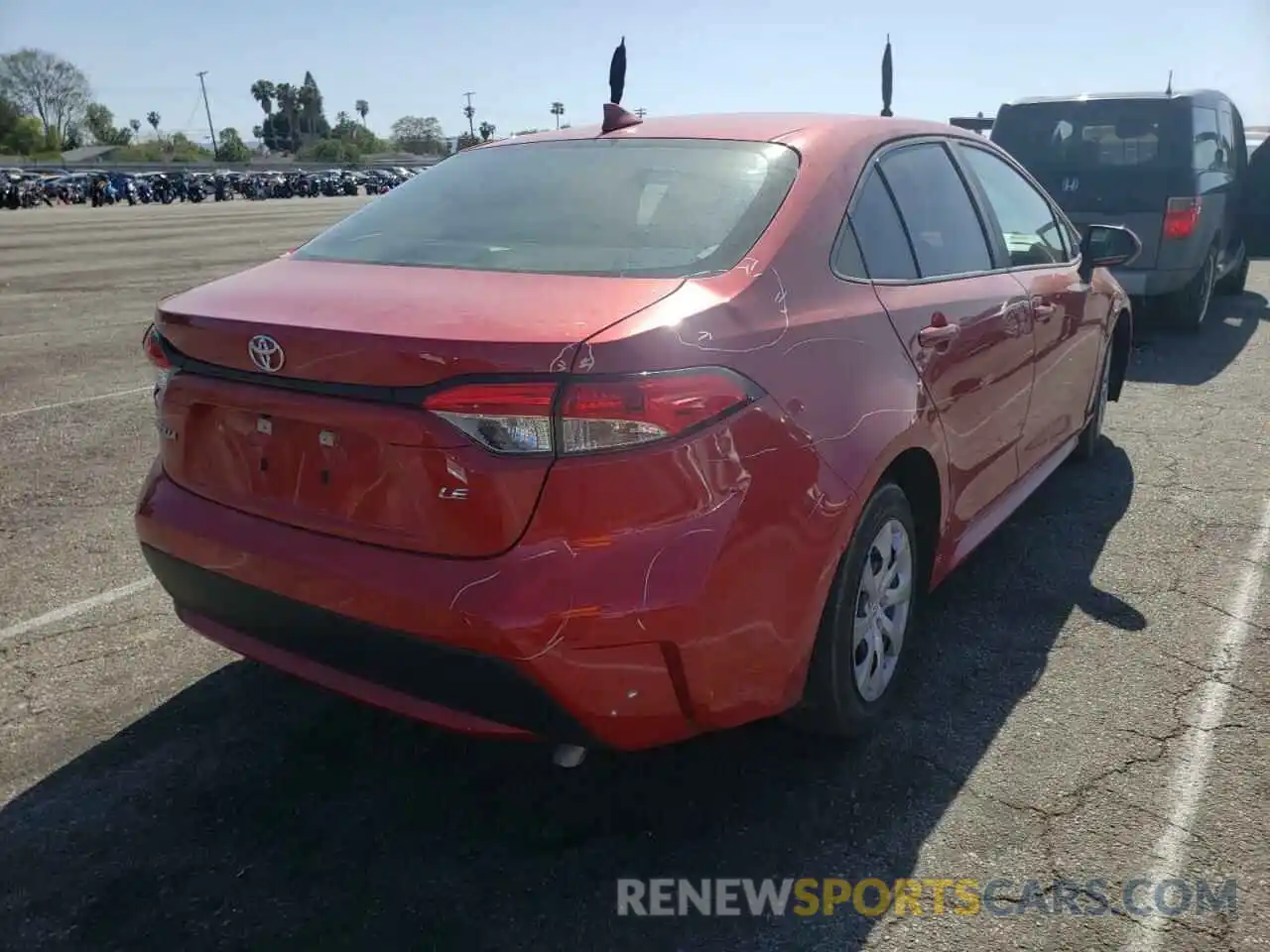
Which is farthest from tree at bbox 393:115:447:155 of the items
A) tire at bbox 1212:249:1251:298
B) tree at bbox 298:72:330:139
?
tire at bbox 1212:249:1251:298

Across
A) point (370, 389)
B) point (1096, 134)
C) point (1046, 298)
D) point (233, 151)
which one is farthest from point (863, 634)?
point (233, 151)

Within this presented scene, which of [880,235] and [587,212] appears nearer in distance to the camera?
[587,212]

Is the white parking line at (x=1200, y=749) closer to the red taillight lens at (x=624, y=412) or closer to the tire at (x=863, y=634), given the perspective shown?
the tire at (x=863, y=634)

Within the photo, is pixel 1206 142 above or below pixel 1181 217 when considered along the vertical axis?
above

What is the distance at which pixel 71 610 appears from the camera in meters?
3.76

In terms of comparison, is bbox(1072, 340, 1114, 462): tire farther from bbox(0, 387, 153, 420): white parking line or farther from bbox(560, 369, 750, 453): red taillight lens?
bbox(0, 387, 153, 420): white parking line

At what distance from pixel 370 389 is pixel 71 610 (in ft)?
7.32

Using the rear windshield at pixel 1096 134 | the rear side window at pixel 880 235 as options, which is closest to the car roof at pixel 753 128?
the rear side window at pixel 880 235

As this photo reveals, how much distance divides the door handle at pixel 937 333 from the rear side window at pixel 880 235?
16 cm

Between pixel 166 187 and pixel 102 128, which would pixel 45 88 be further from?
pixel 166 187

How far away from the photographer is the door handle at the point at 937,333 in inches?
117

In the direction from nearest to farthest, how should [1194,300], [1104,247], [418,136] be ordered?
[1104,247], [1194,300], [418,136]

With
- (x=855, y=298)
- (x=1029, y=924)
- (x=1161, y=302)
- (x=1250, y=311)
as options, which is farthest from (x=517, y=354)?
(x=1250, y=311)

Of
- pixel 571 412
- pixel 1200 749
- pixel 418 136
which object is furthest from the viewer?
pixel 418 136
